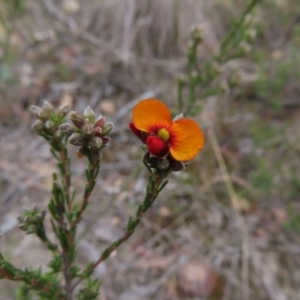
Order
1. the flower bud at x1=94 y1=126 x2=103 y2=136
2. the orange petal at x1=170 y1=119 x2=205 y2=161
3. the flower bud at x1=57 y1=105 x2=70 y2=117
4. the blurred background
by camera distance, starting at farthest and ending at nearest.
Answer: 1. the blurred background
2. the flower bud at x1=57 y1=105 x2=70 y2=117
3. the flower bud at x1=94 y1=126 x2=103 y2=136
4. the orange petal at x1=170 y1=119 x2=205 y2=161

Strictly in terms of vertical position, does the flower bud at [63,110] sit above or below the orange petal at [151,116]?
below

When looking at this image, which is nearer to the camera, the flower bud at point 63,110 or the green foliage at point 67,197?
the green foliage at point 67,197

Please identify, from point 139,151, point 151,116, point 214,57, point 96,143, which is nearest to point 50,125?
point 96,143

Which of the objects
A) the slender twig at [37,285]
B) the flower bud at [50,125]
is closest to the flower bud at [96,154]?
the flower bud at [50,125]

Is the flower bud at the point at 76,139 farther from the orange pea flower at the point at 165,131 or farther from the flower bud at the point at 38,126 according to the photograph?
the flower bud at the point at 38,126

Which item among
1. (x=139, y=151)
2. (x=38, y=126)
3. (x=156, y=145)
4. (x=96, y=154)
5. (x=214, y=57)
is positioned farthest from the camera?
(x=139, y=151)

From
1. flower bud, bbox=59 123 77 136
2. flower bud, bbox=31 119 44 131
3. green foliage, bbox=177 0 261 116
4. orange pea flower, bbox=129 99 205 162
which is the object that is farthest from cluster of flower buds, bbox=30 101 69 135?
green foliage, bbox=177 0 261 116

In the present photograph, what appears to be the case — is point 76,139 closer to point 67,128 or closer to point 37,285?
point 67,128

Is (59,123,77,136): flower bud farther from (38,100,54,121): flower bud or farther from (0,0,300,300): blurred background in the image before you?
(0,0,300,300): blurred background

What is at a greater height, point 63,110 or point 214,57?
point 63,110
